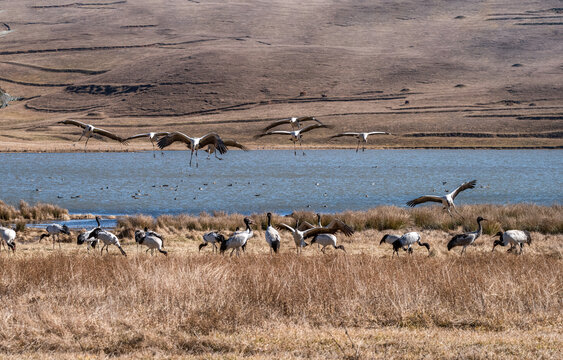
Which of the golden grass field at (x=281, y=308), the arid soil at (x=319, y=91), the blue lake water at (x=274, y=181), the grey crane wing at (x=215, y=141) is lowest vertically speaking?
the blue lake water at (x=274, y=181)

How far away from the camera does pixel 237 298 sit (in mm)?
13109

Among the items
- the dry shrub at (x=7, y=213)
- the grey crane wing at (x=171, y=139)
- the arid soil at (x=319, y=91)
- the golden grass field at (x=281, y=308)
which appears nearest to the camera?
the golden grass field at (x=281, y=308)

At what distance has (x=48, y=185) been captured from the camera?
5612cm

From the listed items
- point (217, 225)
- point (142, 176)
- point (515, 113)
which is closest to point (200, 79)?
point (515, 113)

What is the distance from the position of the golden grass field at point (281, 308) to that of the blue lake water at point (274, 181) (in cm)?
2587

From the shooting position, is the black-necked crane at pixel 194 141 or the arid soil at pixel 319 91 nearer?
the black-necked crane at pixel 194 141

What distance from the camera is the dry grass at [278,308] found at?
412 inches

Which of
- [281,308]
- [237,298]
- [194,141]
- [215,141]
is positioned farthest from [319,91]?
[281,308]

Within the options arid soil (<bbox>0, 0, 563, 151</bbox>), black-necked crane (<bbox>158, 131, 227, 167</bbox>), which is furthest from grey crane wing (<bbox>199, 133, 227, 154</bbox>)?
arid soil (<bbox>0, 0, 563, 151</bbox>)

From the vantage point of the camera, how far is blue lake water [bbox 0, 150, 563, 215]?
4553 cm

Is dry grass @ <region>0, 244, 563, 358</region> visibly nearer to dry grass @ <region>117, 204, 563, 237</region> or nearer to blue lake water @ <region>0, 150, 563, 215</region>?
dry grass @ <region>117, 204, 563, 237</region>

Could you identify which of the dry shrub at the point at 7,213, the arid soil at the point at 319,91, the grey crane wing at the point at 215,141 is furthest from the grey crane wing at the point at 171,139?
the arid soil at the point at 319,91

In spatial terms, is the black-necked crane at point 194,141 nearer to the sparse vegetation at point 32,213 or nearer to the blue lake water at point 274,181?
the sparse vegetation at point 32,213

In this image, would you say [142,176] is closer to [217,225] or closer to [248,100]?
[217,225]
